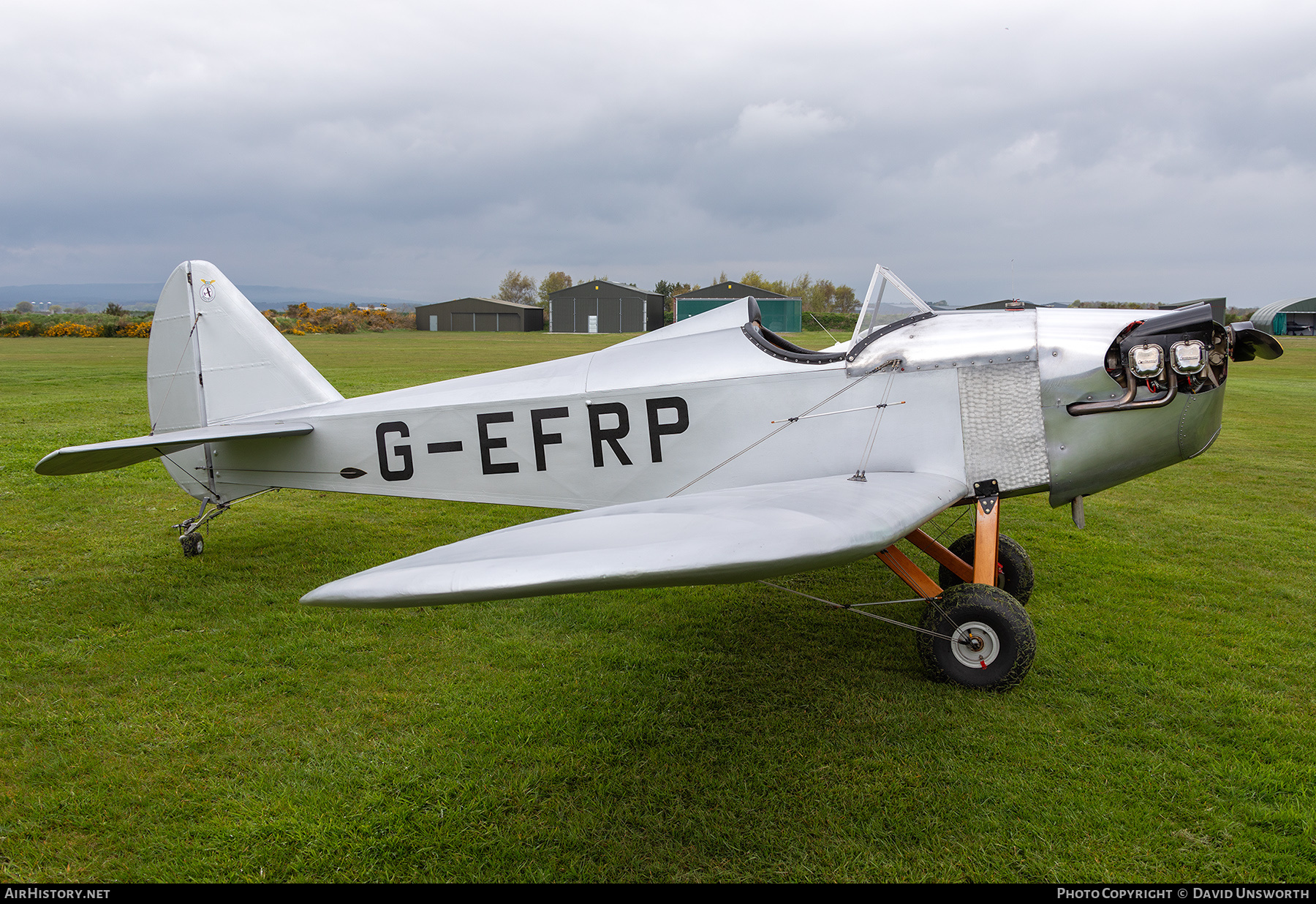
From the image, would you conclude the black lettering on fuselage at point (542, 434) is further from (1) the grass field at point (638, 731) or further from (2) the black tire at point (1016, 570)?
(2) the black tire at point (1016, 570)

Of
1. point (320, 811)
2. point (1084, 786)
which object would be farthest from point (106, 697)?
point (1084, 786)

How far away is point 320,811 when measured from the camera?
3.12 meters

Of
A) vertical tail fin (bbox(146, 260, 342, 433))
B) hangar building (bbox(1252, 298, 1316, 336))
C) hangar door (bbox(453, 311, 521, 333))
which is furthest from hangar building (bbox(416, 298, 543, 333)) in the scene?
vertical tail fin (bbox(146, 260, 342, 433))

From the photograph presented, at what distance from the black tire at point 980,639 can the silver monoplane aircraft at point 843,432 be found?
0.04 ft

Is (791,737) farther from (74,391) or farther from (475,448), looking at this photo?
(74,391)

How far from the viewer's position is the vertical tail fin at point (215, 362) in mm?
5938

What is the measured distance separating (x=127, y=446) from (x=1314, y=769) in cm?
615

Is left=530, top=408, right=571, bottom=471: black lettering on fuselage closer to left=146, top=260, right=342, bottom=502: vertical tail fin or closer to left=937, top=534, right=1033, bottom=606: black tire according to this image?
left=146, top=260, right=342, bottom=502: vertical tail fin

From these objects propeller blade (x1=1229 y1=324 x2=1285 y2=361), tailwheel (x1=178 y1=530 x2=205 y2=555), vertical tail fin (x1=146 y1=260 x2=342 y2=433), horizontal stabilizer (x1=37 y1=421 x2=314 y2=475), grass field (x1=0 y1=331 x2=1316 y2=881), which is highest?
vertical tail fin (x1=146 y1=260 x2=342 y2=433)

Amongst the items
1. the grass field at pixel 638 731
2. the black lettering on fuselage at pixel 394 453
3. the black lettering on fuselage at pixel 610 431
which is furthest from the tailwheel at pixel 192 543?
the black lettering on fuselage at pixel 610 431

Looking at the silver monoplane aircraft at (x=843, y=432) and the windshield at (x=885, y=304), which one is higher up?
the windshield at (x=885, y=304)

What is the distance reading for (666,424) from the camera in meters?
4.69

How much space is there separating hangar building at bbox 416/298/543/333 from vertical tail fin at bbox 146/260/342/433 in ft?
217

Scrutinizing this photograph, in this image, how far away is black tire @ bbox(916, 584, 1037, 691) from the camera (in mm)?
4008
